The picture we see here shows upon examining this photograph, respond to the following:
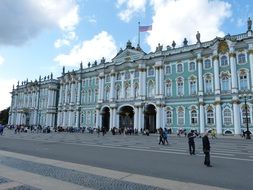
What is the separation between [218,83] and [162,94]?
38.3 feet

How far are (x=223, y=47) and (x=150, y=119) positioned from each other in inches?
873

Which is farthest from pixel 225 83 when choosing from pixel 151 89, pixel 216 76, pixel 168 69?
pixel 151 89

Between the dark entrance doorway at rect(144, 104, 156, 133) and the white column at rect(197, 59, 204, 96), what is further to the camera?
the dark entrance doorway at rect(144, 104, 156, 133)

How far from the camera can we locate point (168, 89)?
51125 mm

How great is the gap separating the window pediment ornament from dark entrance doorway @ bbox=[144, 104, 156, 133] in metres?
18.6

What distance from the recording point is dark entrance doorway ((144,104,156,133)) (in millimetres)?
53750

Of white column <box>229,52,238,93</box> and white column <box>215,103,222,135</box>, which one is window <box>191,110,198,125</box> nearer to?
white column <box>215,103,222,135</box>

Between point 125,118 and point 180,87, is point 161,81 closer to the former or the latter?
point 180,87

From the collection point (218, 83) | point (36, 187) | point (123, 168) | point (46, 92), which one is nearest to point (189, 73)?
point (218, 83)

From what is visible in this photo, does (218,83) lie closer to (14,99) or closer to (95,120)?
(95,120)

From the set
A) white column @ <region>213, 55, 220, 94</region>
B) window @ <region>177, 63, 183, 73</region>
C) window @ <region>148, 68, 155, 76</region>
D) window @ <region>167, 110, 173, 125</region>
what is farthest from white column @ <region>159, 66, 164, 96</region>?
white column @ <region>213, 55, 220, 94</region>

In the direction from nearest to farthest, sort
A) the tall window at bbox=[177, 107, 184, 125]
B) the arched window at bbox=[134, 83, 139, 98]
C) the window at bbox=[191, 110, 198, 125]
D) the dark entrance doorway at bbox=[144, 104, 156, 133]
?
1. the window at bbox=[191, 110, 198, 125]
2. the tall window at bbox=[177, 107, 184, 125]
3. the dark entrance doorway at bbox=[144, 104, 156, 133]
4. the arched window at bbox=[134, 83, 139, 98]

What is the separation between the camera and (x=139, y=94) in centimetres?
5406

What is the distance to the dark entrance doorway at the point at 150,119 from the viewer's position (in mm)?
53750
